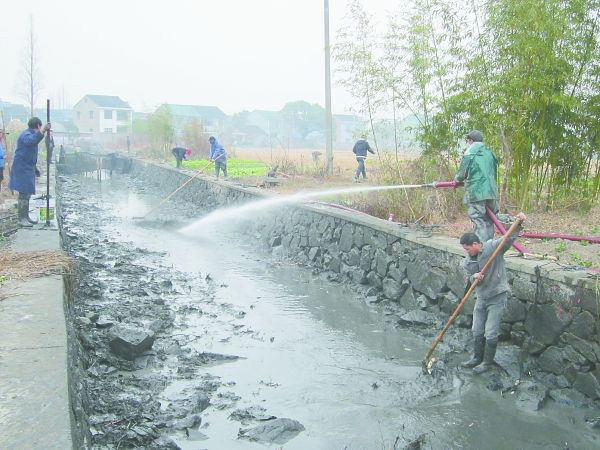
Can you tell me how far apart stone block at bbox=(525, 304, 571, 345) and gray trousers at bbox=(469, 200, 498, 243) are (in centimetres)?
149

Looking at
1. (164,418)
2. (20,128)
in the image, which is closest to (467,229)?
(164,418)

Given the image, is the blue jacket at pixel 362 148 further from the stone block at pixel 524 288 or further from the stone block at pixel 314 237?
the stone block at pixel 524 288

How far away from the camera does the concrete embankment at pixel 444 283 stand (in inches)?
215

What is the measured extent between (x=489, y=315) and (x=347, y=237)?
504 cm

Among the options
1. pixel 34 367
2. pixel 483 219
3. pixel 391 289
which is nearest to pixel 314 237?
pixel 391 289

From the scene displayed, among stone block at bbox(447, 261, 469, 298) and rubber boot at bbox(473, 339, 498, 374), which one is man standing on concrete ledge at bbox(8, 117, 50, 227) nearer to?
stone block at bbox(447, 261, 469, 298)

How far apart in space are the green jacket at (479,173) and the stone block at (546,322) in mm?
1707

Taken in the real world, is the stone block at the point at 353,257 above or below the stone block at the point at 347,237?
below

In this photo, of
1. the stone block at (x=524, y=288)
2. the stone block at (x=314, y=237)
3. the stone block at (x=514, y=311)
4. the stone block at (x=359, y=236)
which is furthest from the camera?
the stone block at (x=314, y=237)

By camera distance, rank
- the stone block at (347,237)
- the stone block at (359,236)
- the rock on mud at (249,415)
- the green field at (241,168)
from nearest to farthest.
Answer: the rock on mud at (249,415)
the stone block at (359,236)
the stone block at (347,237)
the green field at (241,168)

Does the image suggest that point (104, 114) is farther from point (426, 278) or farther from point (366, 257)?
point (426, 278)

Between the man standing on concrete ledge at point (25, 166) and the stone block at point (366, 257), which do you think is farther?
the stone block at point (366, 257)

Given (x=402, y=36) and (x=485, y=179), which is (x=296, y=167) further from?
(x=485, y=179)

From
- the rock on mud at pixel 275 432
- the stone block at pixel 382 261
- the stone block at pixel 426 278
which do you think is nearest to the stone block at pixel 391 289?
the stone block at pixel 382 261
